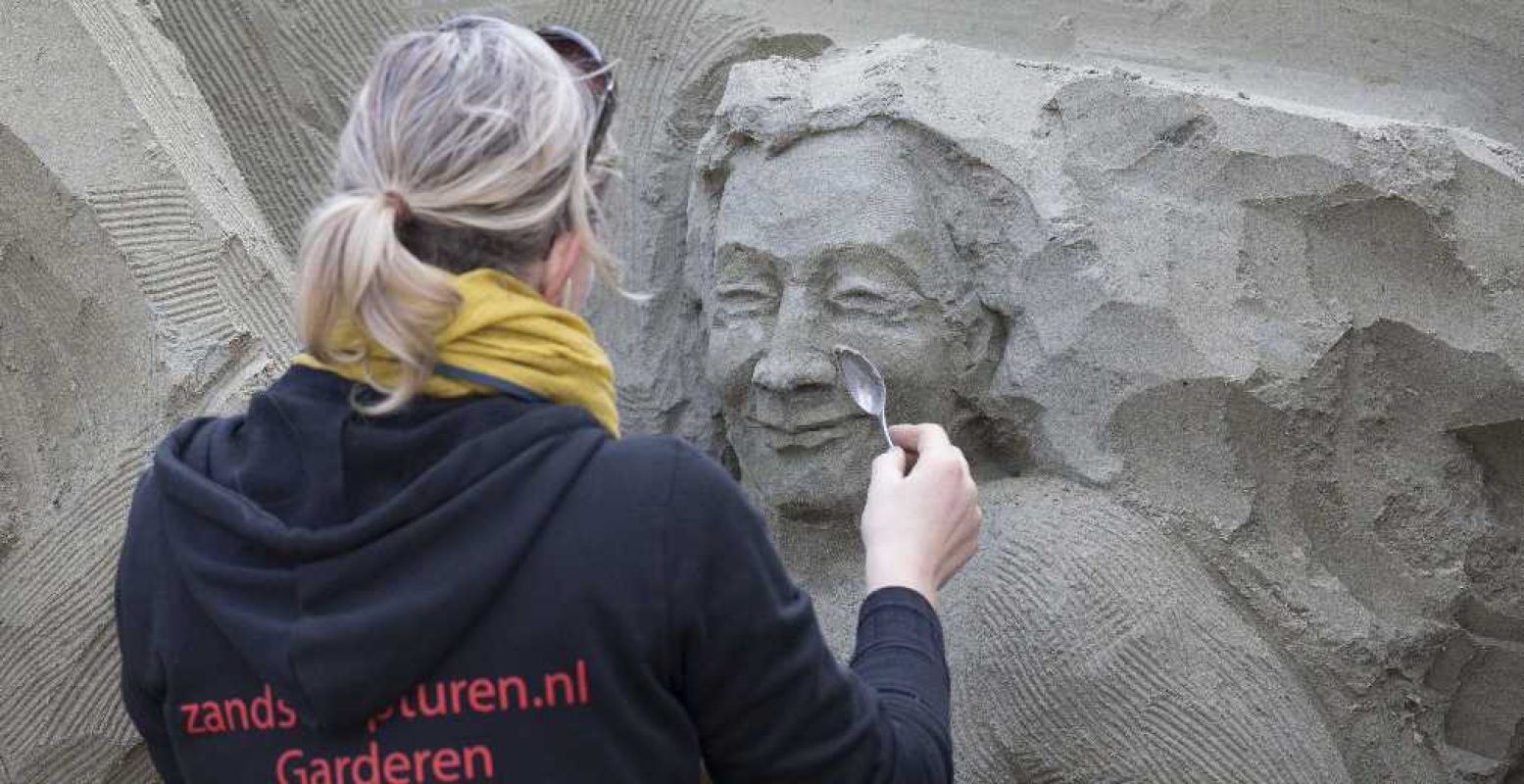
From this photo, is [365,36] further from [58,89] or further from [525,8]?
[58,89]

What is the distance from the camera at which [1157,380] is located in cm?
250

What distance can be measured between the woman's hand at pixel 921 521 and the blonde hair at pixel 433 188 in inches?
15.2

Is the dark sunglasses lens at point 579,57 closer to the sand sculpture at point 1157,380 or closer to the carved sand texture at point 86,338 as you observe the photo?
the sand sculpture at point 1157,380

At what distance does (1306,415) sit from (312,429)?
151cm

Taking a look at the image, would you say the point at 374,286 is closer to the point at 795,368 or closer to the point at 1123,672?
the point at 795,368

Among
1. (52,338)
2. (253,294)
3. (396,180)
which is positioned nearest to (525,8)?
(253,294)

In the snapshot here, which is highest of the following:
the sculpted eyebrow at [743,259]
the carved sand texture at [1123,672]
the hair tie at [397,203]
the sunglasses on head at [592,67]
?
the sunglasses on head at [592,67]

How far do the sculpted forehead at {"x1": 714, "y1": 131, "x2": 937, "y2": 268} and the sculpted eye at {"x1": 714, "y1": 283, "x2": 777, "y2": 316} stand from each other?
58mm

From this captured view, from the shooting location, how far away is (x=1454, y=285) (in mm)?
2600

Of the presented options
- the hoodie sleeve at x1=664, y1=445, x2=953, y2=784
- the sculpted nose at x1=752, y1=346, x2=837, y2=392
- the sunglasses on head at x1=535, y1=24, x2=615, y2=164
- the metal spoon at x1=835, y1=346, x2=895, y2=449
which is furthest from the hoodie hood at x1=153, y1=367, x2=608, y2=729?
the sculpted nose at x1=752, y1=346, x2=837, y2=392

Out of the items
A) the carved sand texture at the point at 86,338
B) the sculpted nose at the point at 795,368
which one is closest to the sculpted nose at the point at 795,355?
the sculpted nose at the point at 795,368

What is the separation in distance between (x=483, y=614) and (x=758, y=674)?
0.20m

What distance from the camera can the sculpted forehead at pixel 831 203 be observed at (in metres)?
2.58

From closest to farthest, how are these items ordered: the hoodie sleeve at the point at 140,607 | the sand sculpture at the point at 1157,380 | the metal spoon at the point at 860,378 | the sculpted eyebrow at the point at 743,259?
the hoodie sleeve at the point at 140,607 < the metal spoon at the point at 860,378 < the sand sculpture at the point at 1157,380 < the sculpted eyebrow at the point at 743,259
